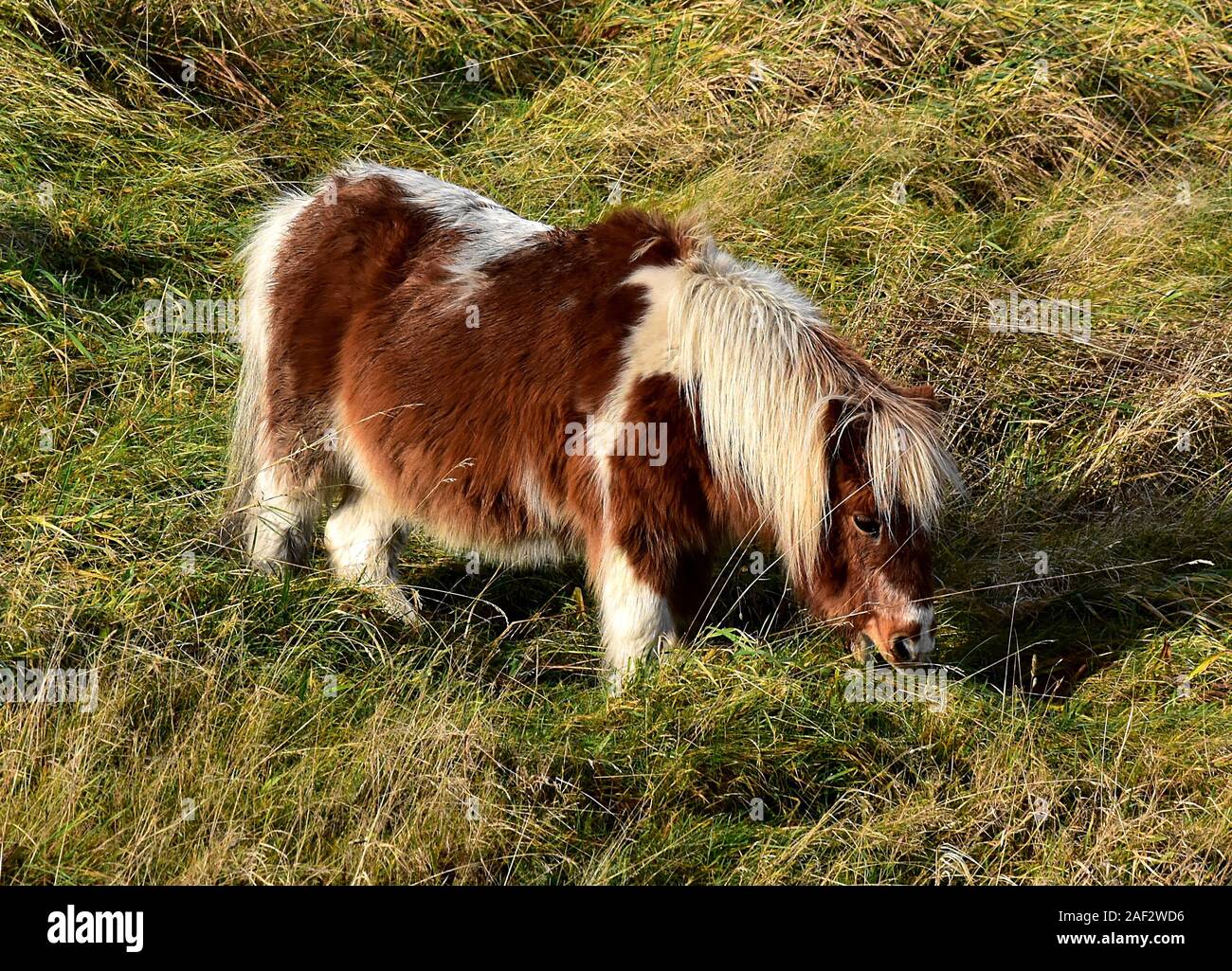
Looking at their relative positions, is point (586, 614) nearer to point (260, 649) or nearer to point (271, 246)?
point (260, 649)

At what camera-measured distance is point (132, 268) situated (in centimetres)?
632

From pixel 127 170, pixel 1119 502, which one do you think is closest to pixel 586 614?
pixel 1119 502

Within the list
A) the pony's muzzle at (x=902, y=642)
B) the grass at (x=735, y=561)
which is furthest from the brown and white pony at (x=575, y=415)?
the grass at (x=735, y=561)

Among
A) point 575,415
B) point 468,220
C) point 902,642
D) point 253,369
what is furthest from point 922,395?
point 253,369

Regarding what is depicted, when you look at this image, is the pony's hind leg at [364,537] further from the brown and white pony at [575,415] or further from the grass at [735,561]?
the grass at [735,561]

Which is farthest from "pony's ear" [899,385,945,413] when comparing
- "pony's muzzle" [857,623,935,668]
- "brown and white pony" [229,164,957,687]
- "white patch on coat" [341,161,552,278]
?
"white patch on coat" [341,161,552,278]

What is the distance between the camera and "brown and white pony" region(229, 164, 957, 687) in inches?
167

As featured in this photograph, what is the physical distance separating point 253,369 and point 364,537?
0.79 m

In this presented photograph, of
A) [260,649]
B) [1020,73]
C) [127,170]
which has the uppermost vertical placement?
[1020,73]

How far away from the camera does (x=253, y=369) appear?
5.28 metres

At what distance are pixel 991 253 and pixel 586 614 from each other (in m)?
2.93

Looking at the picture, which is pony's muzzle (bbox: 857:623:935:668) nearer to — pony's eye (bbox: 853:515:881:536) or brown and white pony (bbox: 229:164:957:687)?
brown and white pony (bbox: 229:164:957:687)
